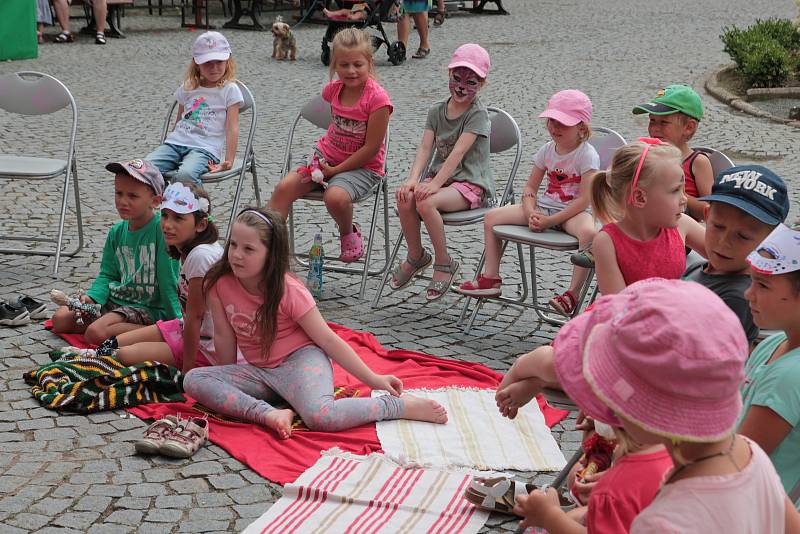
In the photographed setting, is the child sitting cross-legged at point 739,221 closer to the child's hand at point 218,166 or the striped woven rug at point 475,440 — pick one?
the striped woven rug at point 475,440

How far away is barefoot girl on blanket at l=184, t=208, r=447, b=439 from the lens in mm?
4137

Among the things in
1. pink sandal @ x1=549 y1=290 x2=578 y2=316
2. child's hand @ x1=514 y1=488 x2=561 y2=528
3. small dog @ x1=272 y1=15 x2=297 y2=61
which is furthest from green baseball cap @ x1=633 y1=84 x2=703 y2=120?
small dog @ x1=272 y1=15 x2=297 y2=61

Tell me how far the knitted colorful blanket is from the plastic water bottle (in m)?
1.43

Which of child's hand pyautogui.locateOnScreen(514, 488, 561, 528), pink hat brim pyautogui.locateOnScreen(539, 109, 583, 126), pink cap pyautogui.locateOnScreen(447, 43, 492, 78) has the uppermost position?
pink cap pyautogui.locateOnScreen(447, 43, 492, 78)

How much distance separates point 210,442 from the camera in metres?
4.03

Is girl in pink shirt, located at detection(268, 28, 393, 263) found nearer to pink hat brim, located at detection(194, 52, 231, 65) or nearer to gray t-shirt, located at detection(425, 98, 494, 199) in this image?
gray t-shirt, located at detection(425, 98, 494, 199)

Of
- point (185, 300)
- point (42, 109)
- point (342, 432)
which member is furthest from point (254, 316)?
point (42, 109)

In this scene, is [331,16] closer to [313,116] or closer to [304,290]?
[313,116]

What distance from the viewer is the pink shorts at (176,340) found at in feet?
15.2

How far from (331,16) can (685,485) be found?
489 inches

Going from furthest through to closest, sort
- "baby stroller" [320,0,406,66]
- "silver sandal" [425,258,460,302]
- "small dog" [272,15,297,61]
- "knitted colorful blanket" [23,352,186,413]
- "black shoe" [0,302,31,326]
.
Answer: "baby stroller" [320,0,406,66] < "small dog" [272,15,297,61] < "silver sandal" [425,258,460,302] < "black shoe" [0,302,31,326] < "knitted colorful blanket" [23,352,186,413]

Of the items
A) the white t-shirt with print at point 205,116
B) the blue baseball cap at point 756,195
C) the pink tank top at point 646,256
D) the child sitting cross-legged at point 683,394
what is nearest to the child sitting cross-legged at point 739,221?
the blue baseball cap at point 756,195

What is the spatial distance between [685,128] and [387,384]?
6.16ft

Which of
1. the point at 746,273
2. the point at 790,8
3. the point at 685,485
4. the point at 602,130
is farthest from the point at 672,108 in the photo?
the point at 790,8
